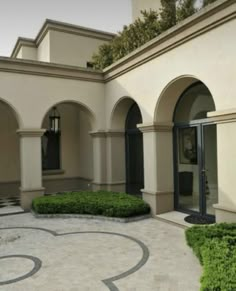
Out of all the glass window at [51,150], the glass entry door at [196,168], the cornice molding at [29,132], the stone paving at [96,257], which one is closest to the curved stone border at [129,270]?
the stone paving at [96,257]

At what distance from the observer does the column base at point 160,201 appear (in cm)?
Result: 743

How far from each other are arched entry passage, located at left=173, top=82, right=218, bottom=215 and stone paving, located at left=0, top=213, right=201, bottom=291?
1.04m

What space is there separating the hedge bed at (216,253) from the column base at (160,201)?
2.36 meters

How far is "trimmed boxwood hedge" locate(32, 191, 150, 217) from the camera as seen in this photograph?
7.26 metres

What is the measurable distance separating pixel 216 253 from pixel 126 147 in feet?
20.8

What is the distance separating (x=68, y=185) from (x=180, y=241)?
7.61m

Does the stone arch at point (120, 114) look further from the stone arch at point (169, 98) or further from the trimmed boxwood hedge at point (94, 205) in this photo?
the trimmed boxwood hedge at point (94, 205)

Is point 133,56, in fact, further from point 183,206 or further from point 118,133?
point 183,206

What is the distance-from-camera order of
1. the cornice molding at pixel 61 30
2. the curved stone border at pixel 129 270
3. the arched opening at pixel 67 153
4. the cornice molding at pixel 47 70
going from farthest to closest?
the cornice molding at pixel 61 30
the arched opening at pixel 67 153
the cornice molding at pixel 47 70
the curved stone border at pixel 129 270

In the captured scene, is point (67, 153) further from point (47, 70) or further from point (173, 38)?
point (173, 38)

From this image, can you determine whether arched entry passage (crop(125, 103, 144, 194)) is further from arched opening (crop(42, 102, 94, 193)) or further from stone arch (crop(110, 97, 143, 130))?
arched opening (crop(42, 102, 94, 193))

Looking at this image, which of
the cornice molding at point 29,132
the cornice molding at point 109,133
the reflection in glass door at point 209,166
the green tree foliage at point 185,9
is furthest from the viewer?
the green tree foliage at point 185,9

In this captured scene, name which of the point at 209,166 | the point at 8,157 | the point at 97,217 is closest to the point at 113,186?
the point at 97,217

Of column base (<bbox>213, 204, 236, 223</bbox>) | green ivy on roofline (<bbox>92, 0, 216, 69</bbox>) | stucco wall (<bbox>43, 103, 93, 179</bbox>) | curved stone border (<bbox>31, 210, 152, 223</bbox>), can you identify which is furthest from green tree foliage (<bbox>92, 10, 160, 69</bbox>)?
column base (<bbox>213, 204, 236, 223</bbox>)
